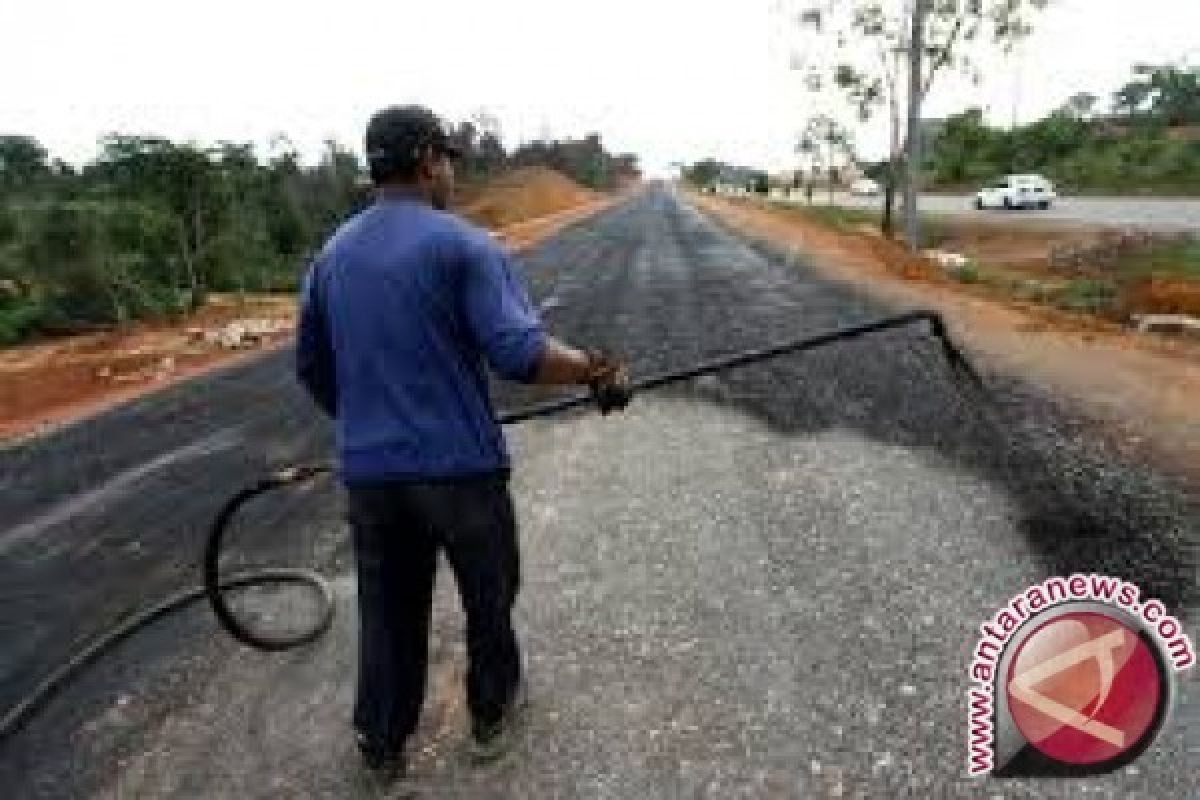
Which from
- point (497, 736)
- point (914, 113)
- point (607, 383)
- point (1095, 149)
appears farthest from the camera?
point (1095, 149)

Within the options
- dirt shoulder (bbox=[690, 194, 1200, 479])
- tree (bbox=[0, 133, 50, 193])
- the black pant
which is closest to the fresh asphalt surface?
the black pant

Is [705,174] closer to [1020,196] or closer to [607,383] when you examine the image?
[1020,196]

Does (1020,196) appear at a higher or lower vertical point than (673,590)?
lower

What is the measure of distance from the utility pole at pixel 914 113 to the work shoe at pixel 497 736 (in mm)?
20379

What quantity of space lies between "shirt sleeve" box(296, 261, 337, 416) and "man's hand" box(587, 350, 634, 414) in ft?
2.64

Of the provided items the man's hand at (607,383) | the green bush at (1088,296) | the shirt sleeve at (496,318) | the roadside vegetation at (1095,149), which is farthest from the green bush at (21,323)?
the roadside vegetation at (1095,149)

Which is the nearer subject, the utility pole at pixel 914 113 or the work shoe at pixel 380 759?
the work shoe at pixel 380 759

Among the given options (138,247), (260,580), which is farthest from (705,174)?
(260,580)

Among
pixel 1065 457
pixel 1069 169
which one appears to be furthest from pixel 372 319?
pixel 1069 169

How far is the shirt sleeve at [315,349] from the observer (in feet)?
10.4

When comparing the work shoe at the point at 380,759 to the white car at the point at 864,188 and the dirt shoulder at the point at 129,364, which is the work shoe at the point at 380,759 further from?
the white car at the point at 864,188

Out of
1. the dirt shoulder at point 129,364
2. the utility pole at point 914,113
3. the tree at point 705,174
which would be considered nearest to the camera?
the dirt shoulder at point 129,364

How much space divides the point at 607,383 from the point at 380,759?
53.1 inches

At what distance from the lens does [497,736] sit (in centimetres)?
331
